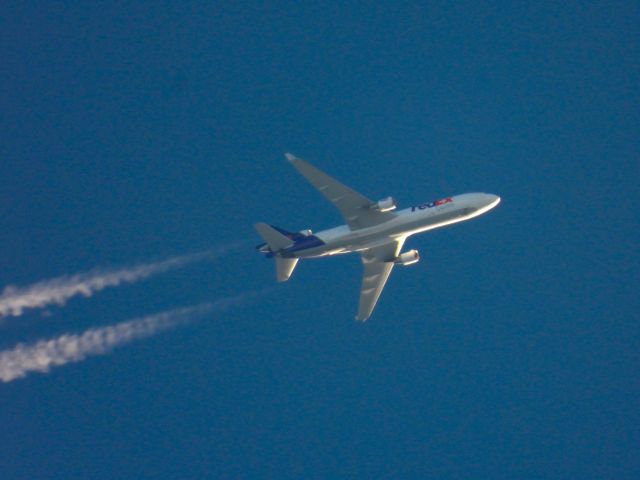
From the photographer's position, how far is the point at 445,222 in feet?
270

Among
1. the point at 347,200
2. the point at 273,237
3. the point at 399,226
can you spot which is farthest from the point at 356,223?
the point at 273,237

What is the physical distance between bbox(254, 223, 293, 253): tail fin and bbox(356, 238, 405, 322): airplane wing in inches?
377

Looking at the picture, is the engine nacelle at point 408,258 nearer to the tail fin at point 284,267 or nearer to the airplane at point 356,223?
the airplane at point 356,223

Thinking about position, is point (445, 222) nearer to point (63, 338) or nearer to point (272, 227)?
point (272, 227)

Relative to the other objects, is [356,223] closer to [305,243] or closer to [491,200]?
[305,243]

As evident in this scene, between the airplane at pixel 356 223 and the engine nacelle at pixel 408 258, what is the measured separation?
2.92 meters

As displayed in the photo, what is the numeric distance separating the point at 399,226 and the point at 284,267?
11067 millimetres

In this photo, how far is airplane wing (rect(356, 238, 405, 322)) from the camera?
284 feet

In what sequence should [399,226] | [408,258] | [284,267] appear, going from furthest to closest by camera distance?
[408,258]
[284,267]
[399,226]

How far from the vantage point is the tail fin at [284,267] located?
82.3 metres

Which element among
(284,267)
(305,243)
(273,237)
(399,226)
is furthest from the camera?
(284,267)

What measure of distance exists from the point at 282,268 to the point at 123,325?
1641 cm

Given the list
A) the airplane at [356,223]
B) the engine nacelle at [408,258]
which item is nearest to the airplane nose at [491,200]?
the airplane at [356,223]

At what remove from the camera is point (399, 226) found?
269 feet
